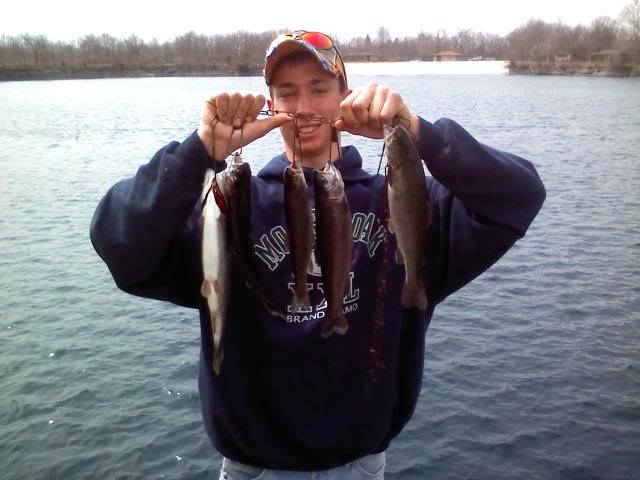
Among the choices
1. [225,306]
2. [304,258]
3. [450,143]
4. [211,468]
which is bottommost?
[211,468]

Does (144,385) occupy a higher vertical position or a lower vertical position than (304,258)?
lower

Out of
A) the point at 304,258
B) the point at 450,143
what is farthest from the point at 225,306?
the point at 450,143

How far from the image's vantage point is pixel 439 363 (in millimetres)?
8539

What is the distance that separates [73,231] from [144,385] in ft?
24.5

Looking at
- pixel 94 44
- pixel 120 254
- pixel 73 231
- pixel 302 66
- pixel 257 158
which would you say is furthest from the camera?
pixel 94 44

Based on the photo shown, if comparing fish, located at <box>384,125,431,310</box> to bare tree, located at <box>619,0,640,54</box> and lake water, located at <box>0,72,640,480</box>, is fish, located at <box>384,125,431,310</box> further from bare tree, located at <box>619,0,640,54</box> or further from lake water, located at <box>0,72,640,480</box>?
bare tree, located at <box>619,0,640,54</box>

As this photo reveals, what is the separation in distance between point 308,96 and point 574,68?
9509cm

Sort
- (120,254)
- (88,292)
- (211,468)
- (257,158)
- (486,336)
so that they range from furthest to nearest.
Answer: (257,158), (88,292), (486,336), (211,468), (120,254)

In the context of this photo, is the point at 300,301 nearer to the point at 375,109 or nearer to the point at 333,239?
the point at 333,239

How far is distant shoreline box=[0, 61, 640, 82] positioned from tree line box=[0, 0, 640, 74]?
0.99ft

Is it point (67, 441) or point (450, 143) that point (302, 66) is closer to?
point (450, 143)

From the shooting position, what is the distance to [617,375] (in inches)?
325

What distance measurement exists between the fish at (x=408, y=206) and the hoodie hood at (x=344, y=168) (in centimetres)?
60

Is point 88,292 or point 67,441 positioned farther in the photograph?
point 88,292
